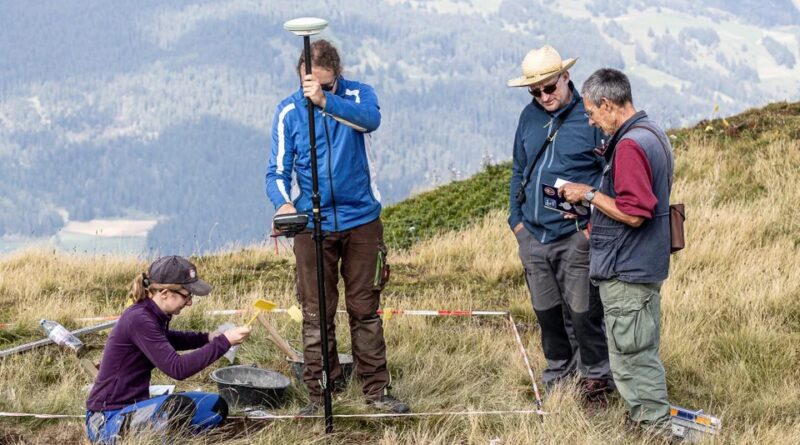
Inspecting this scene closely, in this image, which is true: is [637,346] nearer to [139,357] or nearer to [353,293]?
[353,293]

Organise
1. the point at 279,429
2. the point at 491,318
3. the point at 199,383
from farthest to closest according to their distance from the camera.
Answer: the point at 491,318 < the point at 199,383 < the point at 279,429

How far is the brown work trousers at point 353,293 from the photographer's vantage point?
5.79m

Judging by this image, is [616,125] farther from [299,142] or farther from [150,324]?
[150,324]

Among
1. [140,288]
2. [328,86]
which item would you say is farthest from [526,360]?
[140,288]

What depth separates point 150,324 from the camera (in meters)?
4.94

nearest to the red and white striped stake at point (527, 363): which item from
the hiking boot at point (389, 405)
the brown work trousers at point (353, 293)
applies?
the hiking boot at point (389, 405)

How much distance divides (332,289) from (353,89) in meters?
1.19

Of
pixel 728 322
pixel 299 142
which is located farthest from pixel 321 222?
pixel 728 322

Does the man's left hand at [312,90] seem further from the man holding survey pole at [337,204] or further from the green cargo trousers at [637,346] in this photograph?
the green cargo trousers at [637,346]

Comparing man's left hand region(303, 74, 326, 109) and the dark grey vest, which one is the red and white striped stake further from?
man's left hand region(303, 74, 326, 109)

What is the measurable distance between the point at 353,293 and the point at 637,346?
1711 mm

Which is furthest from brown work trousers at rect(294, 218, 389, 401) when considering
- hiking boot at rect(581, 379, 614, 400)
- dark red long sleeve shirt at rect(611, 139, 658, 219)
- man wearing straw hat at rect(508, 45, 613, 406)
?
dark red long sleeve shirt at rect(611, 139, 658, 219)

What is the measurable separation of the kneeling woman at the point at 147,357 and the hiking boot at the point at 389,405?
118 cm

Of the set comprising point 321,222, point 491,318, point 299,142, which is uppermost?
point 299,142
